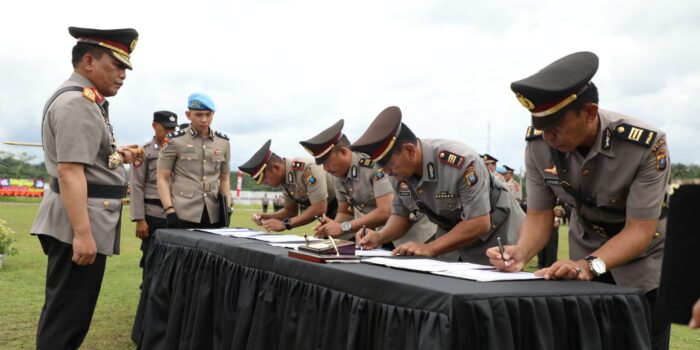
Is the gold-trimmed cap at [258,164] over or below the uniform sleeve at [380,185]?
over

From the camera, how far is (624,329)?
2248mm

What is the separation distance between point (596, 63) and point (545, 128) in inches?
12.7

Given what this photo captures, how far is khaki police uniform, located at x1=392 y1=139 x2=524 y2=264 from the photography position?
3627 millimetres

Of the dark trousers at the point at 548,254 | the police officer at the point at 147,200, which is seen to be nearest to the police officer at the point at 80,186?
the police officer at the point at 147,200

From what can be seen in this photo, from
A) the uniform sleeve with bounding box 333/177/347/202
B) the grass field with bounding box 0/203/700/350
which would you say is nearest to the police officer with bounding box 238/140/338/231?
the uniform sleeve with bounding box 333/177/347/202

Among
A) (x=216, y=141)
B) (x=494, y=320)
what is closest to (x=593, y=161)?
(x=494, y=320)

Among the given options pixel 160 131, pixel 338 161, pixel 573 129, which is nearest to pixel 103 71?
pixel 338 161

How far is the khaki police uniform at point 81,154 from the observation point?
3.18 metres

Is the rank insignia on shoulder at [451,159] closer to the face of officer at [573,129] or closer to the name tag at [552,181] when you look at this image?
the name tag at [552,181]

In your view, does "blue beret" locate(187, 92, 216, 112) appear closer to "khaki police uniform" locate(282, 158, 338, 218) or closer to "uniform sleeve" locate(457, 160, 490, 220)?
"khaki police uniform" locate(282, 158, 338, 218)

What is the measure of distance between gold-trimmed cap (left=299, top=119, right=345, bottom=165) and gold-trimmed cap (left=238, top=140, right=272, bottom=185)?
2.81 ft

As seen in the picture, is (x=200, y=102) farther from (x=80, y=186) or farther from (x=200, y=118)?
(x=80, y=186)

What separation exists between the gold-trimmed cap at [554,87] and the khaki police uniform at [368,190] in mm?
1837

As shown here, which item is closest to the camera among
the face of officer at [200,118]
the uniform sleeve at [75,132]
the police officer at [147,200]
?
the uniform sleeve at [75,132]
